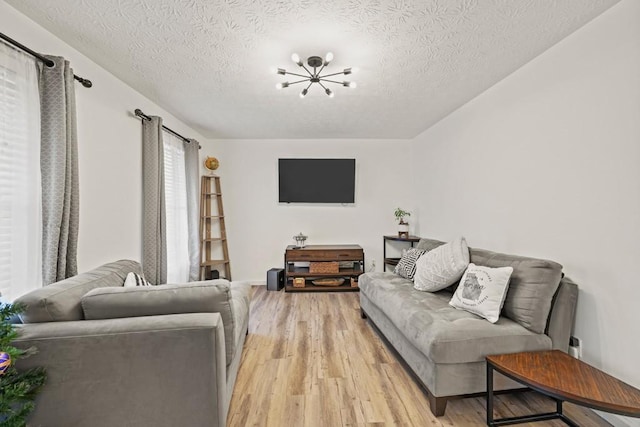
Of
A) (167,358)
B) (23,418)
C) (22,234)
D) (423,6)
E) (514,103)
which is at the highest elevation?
(423,6)

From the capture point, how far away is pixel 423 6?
159 centimetres

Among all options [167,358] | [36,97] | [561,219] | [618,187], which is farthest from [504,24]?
[36,97]

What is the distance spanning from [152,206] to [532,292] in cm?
329

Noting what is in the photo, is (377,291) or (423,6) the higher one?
(423,6)

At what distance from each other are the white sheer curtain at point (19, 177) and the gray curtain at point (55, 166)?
0.03 metres

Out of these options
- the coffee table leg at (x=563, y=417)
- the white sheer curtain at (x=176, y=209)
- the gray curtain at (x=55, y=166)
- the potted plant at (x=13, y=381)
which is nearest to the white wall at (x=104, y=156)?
the gray curtain at (x=55, y=166)

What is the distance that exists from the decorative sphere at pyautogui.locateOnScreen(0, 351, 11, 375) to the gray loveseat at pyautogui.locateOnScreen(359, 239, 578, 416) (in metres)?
1.95

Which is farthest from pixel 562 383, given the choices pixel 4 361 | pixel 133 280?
pixel 133 280

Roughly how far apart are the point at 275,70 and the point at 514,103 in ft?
6.71

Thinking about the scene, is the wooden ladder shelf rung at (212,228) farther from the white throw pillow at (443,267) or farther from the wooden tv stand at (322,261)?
the white throw pillow at (443,267)

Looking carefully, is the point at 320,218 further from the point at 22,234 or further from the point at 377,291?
the point at 22,234

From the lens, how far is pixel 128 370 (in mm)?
1259

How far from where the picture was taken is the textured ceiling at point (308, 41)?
161 centimetres

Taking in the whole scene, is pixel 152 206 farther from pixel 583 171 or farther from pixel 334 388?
pixel 583 171
